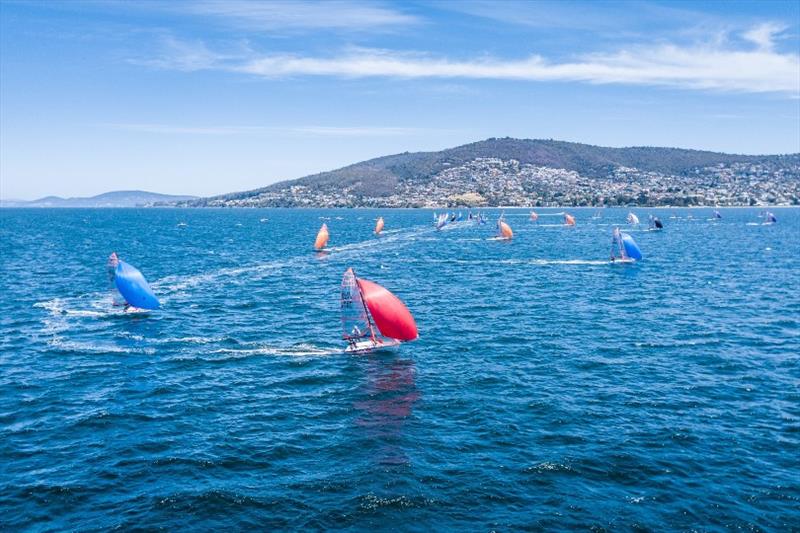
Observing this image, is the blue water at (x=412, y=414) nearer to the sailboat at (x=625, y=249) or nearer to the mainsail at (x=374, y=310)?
the mainsail at (x=374, y=310)

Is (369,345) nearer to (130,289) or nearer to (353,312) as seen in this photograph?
(353,312)

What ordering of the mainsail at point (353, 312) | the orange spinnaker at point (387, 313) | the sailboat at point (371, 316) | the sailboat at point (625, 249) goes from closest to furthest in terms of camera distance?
1. the orange spinnaker at point (387, 313)
2. the sailboat at point (371, 316)
3. the mainsail at point (353, 312)
4. the sailboat at point (625, 249)

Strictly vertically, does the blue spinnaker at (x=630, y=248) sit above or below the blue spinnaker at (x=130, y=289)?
below

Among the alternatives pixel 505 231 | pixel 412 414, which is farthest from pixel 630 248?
pixel 412 414

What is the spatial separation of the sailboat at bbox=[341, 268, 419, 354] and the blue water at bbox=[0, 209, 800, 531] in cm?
187

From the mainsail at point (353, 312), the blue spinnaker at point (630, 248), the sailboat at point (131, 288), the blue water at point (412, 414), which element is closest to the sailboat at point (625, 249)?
the blue spinnaker at point (630, 248)

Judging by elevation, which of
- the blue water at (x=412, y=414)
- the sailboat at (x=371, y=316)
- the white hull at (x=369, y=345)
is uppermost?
the sailboat at (x=371, y=316)

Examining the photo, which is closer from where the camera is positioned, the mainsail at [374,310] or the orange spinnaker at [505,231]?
the mainsail at [374,310]

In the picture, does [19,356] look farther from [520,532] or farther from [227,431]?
[520,532]

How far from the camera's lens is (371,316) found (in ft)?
142

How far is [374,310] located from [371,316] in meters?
1.68

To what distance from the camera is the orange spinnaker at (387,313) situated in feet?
137

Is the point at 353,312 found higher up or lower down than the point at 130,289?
lower down

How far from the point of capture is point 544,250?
118 m
